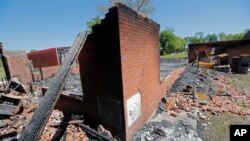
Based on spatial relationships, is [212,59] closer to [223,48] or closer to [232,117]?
[223,48]

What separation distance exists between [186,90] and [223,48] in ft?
50.9

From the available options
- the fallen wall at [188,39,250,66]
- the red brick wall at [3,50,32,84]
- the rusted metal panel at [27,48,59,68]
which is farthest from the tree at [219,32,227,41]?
the red brick wall at [3,50,32,84]

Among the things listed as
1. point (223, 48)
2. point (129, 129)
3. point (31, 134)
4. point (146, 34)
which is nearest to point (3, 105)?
point (31, 134)

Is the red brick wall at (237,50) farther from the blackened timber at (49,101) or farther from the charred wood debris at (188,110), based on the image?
the blackened timber at (49,101)

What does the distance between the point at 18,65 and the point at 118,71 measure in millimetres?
10378

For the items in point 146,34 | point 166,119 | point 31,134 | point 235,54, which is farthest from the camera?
point 235,54

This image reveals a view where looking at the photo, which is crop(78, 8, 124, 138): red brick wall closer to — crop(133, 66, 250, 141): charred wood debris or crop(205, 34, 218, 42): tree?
crop(133, 66, 250, 141): charred wood debris

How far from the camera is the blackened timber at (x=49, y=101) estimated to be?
2404 millimetres

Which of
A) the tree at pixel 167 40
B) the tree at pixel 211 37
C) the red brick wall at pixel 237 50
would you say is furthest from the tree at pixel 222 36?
the red brick wall at pixel 237 50

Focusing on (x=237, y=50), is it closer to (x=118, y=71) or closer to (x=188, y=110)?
(x=188, y=110)

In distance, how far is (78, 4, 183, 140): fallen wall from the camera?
3.44 metres

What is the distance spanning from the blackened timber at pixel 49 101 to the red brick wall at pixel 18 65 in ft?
29.5

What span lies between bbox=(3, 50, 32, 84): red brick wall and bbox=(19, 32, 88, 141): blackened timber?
29.5 ft

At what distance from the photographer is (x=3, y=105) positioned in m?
5.29
